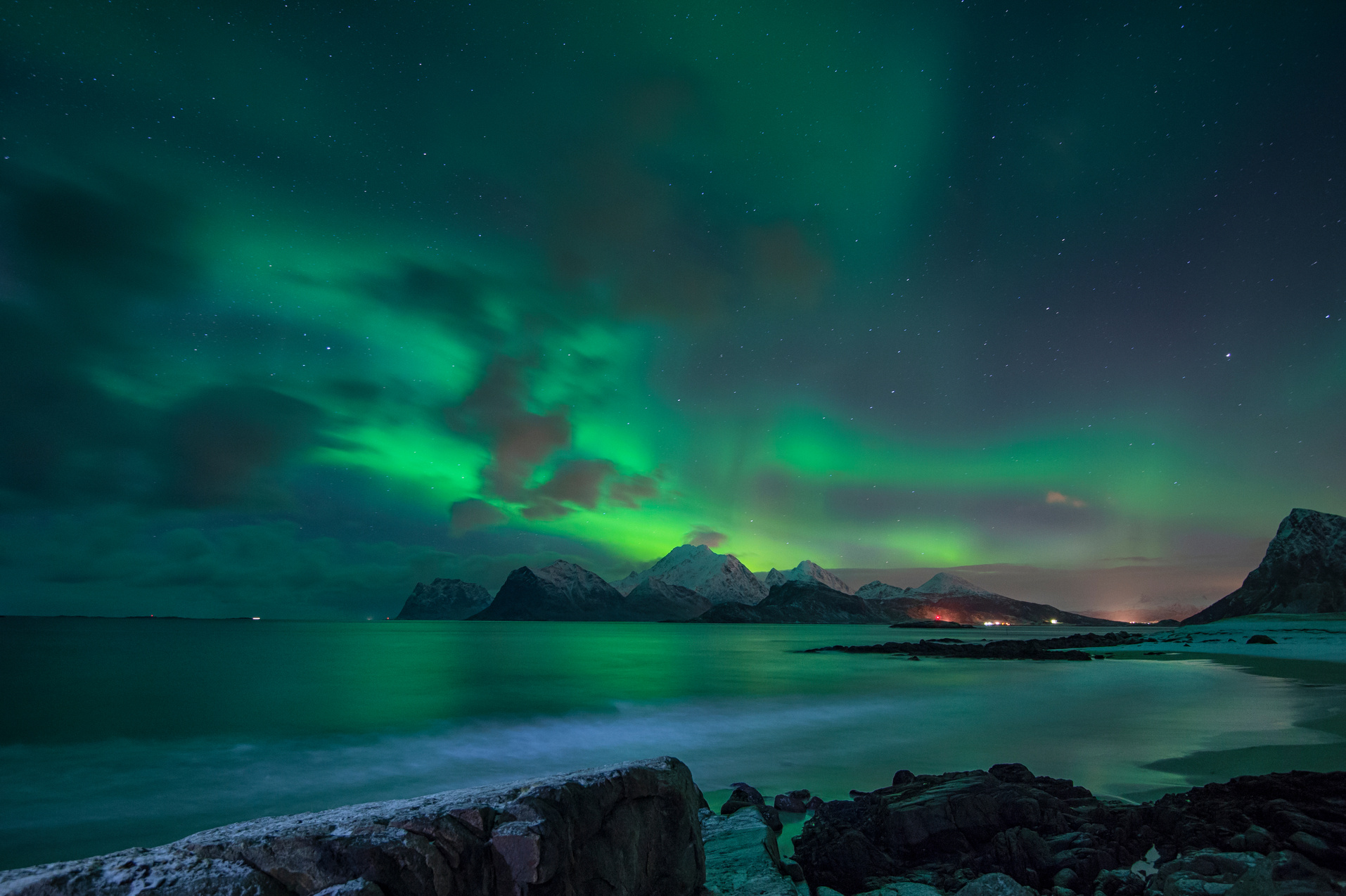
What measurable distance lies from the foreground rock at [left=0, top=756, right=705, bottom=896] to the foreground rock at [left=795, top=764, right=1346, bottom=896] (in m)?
3.35

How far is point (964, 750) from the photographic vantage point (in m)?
15.5

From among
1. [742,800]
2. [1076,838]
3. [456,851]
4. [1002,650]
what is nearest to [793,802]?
[742,800]

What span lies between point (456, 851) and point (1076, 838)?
23.9 ft

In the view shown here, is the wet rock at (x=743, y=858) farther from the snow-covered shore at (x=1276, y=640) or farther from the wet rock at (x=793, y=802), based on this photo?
the snow-covered shore at (x=1276, y=640)

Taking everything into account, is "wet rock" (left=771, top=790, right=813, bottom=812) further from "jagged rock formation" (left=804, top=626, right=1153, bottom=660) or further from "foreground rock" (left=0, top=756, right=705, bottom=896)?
"jagged rock formation" (left=804, top=626, right=1153, bottom=660)

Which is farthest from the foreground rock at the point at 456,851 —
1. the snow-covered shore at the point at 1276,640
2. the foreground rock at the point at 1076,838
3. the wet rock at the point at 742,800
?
the snow-covered shore at the point at 1276,640

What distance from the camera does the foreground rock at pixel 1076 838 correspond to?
6449 mm

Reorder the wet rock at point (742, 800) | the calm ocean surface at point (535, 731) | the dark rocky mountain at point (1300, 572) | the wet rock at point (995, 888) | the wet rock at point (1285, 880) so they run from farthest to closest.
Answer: the dark rocky mountain at point (1300, 572), the calm ocean surface at point (535, 731), the wet rock at point (742, 800), the wet rock at point (995, 888), the wet rock at point (1285, 880)

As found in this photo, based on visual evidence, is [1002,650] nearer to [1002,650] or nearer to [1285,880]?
[1002,650]

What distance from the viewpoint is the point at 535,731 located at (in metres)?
20.9

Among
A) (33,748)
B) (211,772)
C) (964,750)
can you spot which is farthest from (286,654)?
(964,750)

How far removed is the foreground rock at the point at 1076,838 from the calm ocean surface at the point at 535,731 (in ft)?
10.6

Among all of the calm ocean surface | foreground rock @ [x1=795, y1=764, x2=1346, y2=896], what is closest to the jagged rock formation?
the calm ocean surface

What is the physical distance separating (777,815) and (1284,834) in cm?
603
